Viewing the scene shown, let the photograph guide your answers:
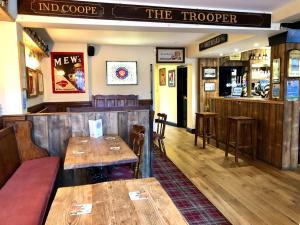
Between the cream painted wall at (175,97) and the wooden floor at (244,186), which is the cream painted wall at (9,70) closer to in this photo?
the wooden floor at (244,186)

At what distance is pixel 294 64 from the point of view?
4.10m

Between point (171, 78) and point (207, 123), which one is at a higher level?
point (171, 78)

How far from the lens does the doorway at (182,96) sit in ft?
26.9

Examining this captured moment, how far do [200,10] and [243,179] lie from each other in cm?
255

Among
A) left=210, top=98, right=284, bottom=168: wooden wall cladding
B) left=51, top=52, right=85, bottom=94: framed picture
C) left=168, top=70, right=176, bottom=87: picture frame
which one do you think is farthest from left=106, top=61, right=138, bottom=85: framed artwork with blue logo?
left=210, top=98, right=284, bottom=168: wooden wall cladding

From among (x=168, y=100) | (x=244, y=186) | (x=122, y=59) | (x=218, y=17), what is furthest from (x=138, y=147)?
(x=168, y=100)

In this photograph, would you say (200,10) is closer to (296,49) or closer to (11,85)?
(296,49)

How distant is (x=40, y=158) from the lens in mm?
3266

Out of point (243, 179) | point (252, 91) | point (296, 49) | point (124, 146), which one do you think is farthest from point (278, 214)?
point (252, 91)

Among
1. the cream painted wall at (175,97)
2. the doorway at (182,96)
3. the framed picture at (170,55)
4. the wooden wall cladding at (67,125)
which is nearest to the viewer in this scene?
the wooden wall cladding at (67,125)

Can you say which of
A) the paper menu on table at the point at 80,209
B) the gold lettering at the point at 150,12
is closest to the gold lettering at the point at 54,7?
the gold lettering at the point at 150,12

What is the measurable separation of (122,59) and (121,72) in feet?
1.16

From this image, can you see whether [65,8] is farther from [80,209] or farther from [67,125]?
[80,209]

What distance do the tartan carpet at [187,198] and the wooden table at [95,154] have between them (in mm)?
1009
